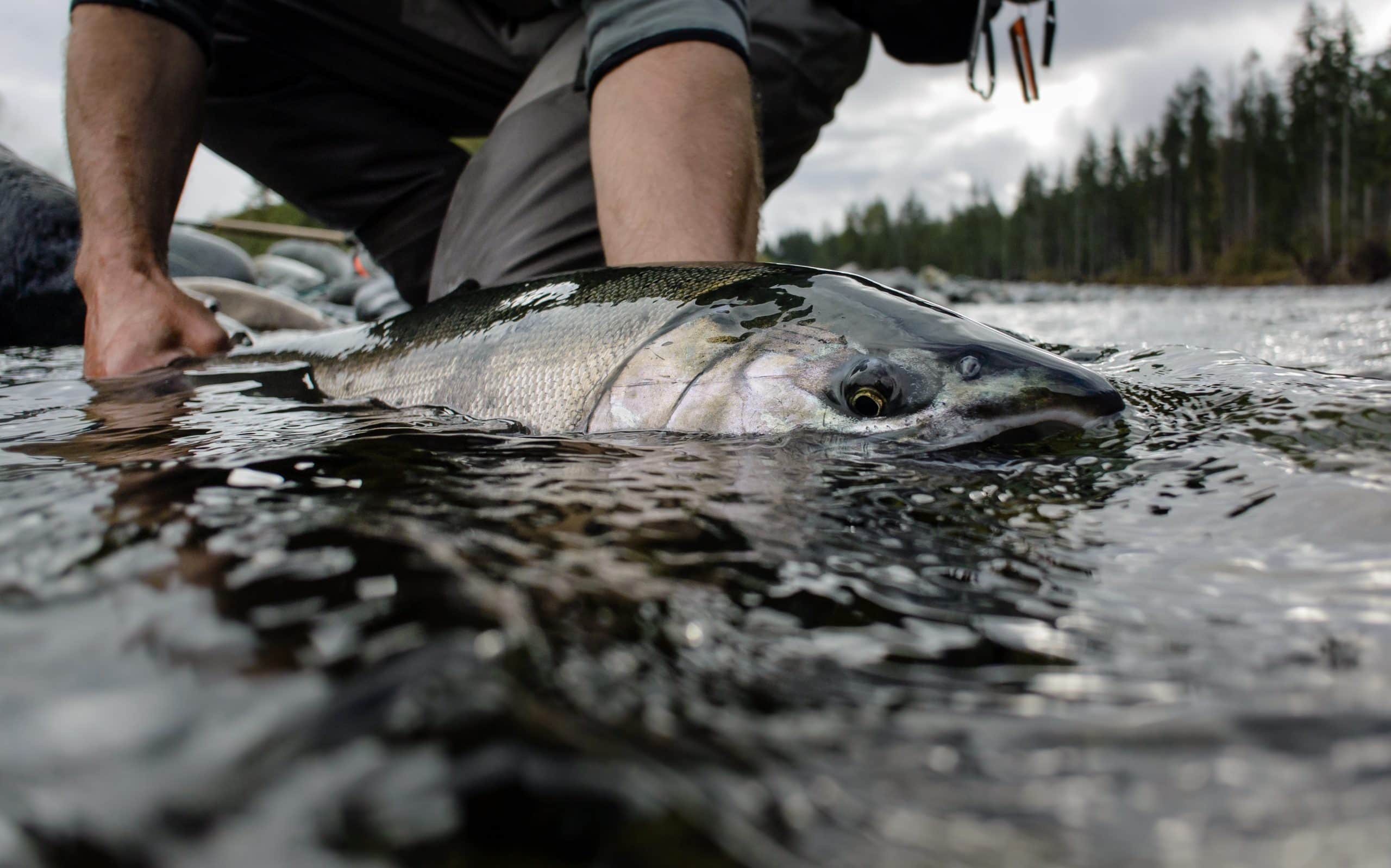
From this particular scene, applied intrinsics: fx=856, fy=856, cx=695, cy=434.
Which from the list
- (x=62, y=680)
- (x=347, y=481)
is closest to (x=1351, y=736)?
(x=62, y=680)

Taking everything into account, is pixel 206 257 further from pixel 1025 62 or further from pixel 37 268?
pixel 1025 62

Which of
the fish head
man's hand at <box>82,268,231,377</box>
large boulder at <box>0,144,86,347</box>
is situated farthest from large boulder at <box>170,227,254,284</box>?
the fish head

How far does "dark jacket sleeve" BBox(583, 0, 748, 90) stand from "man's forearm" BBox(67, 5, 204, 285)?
1601 millimetres

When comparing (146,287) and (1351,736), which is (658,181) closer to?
(146,287)

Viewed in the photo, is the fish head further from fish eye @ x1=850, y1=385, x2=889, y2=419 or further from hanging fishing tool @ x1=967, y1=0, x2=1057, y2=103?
hanging fishing tool @ x1=967, y1=0, x2=1057, y2=103

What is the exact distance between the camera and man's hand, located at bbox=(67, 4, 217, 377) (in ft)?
8.87

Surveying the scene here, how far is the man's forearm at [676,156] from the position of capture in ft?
7.50

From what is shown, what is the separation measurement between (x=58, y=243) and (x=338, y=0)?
88.0 inches

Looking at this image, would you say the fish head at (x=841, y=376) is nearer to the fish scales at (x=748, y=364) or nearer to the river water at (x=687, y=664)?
the fish scales at (x=748, y=364)

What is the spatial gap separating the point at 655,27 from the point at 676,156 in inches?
18.7

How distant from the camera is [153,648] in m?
0.55

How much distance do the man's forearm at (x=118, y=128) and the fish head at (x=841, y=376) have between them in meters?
2.17

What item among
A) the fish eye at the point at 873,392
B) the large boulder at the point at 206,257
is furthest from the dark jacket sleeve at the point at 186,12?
→ the large boulder at the point at 206,257

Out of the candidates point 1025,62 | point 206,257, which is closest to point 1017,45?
point 1025,62
